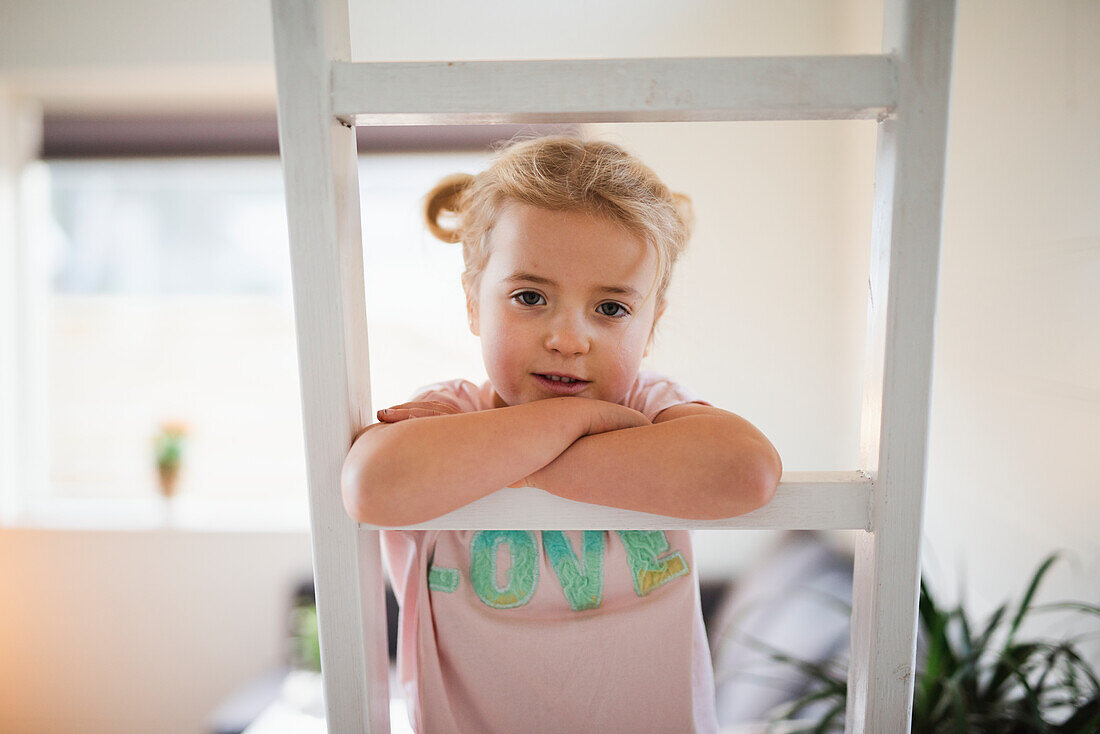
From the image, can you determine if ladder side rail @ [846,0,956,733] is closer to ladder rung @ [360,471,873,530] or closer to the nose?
ladder rung @ [360,471,873,530]

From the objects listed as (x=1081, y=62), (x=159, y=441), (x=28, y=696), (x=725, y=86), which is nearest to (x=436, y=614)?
(x=725, y=86)

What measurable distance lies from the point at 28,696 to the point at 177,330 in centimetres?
159

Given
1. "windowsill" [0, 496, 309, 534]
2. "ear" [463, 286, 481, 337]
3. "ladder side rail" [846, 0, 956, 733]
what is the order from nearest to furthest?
1. "ladder side rail" [846, 0, 956, 733]
2. "ear" [463, 286, 481, 337]
3. "windowsill" [0, 496, 309, 534]

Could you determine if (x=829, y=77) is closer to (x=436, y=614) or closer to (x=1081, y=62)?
(x=436, y=614)

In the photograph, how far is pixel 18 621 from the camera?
2771mm

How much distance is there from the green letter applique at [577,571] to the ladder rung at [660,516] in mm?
245

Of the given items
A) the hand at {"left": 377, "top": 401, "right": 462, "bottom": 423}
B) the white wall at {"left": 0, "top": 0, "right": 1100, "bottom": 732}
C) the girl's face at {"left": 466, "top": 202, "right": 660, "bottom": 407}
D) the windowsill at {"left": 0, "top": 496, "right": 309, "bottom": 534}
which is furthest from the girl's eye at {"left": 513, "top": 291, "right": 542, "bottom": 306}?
the windowsill at {"left": 0, "top": 496, "right": 309, "bottom": 534}

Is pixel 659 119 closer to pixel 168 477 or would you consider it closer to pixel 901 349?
pixel 901 349

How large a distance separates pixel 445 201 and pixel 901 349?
593 mm

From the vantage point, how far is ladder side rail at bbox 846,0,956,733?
404 mm

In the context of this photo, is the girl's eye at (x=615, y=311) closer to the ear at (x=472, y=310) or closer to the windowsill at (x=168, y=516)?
the ear at (x=472, y=310)

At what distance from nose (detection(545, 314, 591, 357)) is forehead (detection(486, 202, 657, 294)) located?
3 centimetres

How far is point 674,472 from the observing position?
44cm

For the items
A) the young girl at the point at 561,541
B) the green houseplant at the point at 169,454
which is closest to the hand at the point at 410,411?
the young girl at the point at 561,541
